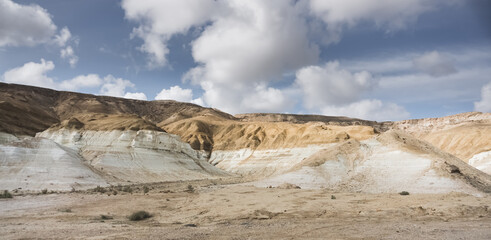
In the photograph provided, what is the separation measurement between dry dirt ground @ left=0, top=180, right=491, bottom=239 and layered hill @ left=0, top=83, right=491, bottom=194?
11813mm

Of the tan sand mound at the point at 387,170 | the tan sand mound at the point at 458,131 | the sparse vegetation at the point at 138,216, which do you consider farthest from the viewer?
the tan sand mound at the point at 458,131

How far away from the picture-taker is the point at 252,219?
15.2 meters

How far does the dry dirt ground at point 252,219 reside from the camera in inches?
462

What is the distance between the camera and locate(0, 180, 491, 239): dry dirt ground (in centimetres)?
1173

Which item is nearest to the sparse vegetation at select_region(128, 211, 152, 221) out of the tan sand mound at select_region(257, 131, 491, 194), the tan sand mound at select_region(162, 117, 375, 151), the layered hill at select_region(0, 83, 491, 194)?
the layered hill at select_region(0, 83, 491, 194)

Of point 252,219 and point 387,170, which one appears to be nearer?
point 252,219

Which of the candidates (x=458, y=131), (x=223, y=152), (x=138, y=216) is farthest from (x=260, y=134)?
(x=458, y=131)

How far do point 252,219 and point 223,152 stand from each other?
60.7 meters

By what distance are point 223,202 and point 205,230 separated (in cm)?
772

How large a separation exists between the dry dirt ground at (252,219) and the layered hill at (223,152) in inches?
465

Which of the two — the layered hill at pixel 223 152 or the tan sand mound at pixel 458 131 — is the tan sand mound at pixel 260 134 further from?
the tan sand mound at pixel 458 131

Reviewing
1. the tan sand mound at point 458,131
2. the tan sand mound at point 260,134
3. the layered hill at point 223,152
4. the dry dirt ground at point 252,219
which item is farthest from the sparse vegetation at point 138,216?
the tan sand mound at point 458,131

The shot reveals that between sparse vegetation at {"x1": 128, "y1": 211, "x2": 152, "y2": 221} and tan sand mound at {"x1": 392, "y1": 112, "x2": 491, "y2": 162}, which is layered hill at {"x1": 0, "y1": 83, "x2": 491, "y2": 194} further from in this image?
sparse vegetation at {"x1": 128, "y1": 211, "x2": 152, "y2": 221}

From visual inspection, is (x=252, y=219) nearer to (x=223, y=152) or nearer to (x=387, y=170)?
(x=387, y=170)
